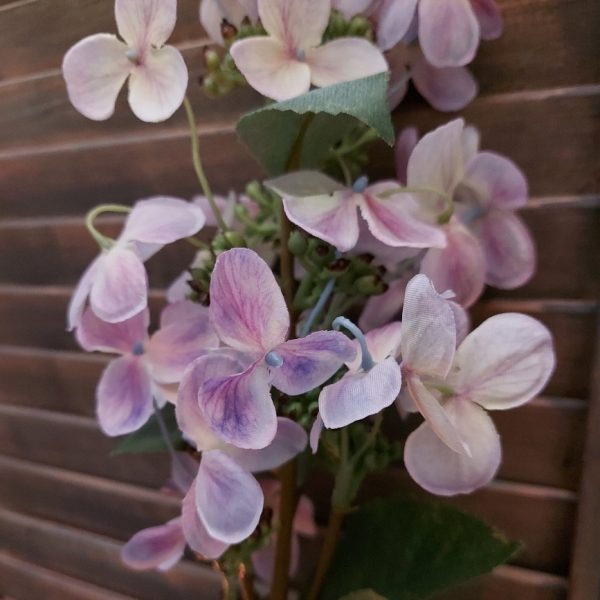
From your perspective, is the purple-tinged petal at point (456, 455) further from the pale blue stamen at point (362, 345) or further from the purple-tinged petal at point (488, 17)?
the purple-tinged petal at point (488, 17)

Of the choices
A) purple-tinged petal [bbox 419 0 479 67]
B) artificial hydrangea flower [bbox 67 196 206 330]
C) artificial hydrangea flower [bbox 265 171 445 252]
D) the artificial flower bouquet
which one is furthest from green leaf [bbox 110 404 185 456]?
purple-tinged petal [bbox 419 0 479 67]

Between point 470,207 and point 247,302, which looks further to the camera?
point 470,207

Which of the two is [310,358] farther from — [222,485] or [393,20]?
[393,20]

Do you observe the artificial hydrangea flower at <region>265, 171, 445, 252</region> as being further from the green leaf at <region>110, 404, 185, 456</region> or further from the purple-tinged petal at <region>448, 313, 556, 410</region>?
the green leaf at <region>110, 404, 185, 456</region>

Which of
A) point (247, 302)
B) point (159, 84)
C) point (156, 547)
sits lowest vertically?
point (156, 547)

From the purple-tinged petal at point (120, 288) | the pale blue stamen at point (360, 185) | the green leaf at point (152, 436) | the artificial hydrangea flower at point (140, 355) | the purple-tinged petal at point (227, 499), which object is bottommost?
the green leaf at point (152, 436)

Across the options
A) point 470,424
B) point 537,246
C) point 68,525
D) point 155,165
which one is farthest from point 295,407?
point 68,525

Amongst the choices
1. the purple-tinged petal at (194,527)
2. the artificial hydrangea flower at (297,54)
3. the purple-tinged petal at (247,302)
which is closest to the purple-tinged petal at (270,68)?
the artificial hydrangea flower at (297,54)

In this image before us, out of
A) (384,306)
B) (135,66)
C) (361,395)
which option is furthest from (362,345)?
(135,66)
